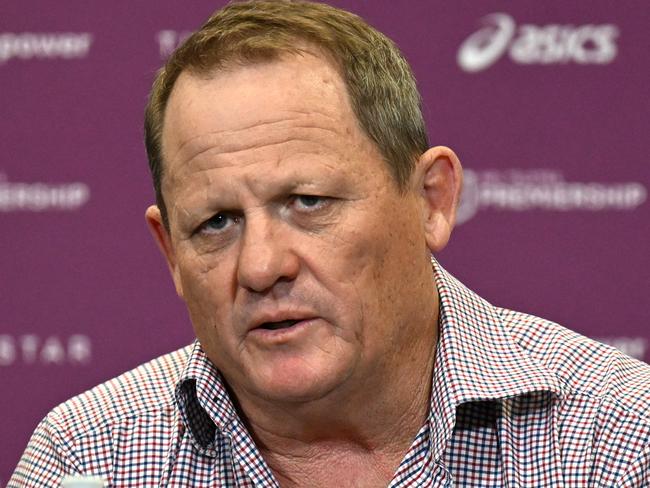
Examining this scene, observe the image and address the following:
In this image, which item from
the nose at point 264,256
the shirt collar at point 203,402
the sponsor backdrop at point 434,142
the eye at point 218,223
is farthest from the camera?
the sponsor backdrop at point 434,142

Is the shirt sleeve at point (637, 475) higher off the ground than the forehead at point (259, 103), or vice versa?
the forehead at point (259, 103)

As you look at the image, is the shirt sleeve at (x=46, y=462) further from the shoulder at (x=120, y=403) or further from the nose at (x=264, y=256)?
the nose at (x=264, y=256)

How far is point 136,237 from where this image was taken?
3371 millimetres

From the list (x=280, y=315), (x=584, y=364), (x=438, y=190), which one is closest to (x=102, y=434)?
(x=280, y=315)

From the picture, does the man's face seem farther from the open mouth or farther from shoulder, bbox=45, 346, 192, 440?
shoulder, bbox=45, 346, 192, 440

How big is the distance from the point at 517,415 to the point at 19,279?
1.66 metres

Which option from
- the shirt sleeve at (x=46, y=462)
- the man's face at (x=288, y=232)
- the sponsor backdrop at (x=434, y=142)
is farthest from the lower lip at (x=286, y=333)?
the sponsor backdrop at (x=434, y=142)

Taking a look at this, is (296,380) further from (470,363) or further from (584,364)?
(584,364)

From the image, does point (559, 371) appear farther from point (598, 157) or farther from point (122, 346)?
point (122, 346)

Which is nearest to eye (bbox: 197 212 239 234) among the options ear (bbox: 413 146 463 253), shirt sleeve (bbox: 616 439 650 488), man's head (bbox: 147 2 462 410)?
man's head (bbox: 147 2 462 410)

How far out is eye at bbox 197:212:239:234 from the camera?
2.05m

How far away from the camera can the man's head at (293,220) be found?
1990mm

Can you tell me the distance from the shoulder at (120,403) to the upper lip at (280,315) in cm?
36

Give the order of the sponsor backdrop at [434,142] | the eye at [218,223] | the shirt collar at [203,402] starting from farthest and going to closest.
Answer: the sponsor backdrop at [434,142]
the shirt collar at [203,402]
the eye at [218,223]
